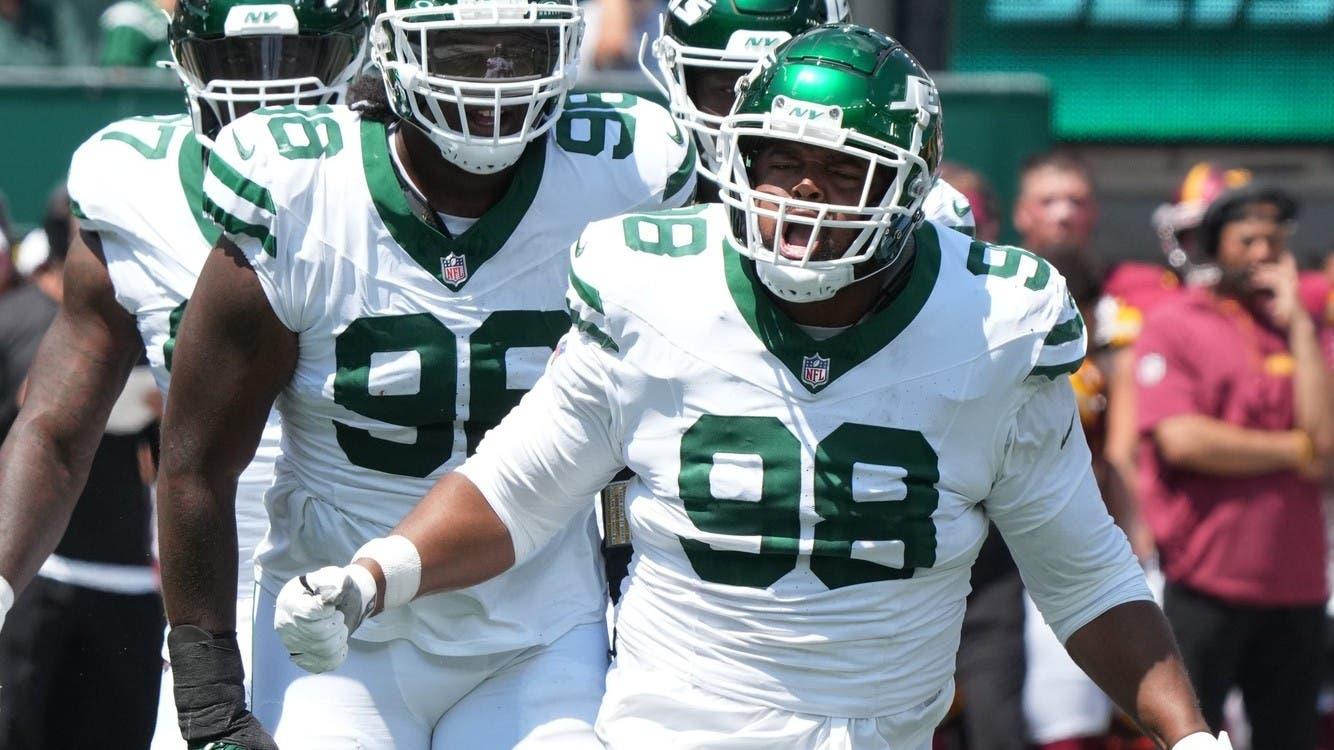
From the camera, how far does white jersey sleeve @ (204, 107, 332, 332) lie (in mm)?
2980

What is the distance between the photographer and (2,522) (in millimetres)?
3420

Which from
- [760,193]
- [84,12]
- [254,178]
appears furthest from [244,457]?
[84,12]

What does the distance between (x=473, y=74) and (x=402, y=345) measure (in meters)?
0.42

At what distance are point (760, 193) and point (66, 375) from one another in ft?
4.71

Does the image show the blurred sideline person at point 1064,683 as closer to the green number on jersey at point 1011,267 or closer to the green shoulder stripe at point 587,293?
the green number on jersey at point 1011,267

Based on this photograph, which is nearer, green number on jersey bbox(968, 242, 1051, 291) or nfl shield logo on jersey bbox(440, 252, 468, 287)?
green number on jersey bbox(968, 242, 1051, 291)

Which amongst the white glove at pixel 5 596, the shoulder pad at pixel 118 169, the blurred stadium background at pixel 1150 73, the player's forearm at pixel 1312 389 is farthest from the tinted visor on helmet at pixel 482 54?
the blurred stadium background at pixel 1150 73

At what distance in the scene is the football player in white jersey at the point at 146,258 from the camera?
3.46 meters

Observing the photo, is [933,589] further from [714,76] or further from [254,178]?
[714,76]

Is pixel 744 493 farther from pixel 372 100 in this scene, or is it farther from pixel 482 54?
pixel 372 100

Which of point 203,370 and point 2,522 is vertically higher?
point 203,370

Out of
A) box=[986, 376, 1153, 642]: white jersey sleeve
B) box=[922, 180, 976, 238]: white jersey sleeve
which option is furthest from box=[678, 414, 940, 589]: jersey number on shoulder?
box=[922, 180, 976, 238]: white jersey sleeve

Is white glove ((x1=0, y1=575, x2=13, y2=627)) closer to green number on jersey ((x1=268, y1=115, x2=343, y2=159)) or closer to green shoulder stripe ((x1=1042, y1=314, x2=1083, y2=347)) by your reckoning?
green number on jersey ((x1=268, y1=115, x2=343, y2=159))

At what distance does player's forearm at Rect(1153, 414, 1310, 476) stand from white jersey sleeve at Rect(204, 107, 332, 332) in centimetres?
310
